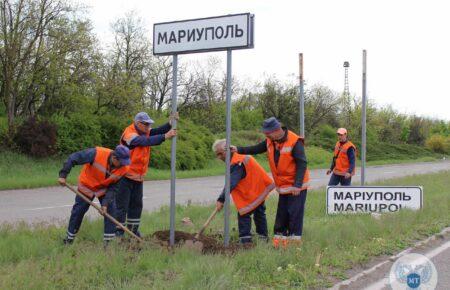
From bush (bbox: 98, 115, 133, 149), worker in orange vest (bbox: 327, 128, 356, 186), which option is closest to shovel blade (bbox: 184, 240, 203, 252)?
worker in orange vest (bbox: 327, 128, 356, 186)

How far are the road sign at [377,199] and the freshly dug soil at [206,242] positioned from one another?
3.68 metres

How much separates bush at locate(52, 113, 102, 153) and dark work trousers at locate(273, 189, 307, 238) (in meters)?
16.7

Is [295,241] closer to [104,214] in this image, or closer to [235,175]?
[235,175]

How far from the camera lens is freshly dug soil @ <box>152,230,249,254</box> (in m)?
6.39

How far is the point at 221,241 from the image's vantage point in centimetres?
733

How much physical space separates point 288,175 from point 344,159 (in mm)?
4743

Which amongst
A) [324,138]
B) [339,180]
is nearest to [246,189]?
[339,180]

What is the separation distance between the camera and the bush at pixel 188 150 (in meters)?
25.4

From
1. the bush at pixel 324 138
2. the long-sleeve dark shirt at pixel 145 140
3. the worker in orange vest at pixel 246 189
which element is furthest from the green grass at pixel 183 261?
the bush at pixel 324 138

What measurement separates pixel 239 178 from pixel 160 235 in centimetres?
139

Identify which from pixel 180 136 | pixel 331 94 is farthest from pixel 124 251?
pixel 331 94

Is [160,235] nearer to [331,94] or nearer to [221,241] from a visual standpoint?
[221,241]

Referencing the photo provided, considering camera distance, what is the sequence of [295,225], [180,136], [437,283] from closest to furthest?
[437,283], [295,225], [180,136]

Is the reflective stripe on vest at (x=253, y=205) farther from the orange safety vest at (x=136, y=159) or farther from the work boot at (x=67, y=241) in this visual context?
the work boot at (x=67, y=241)
